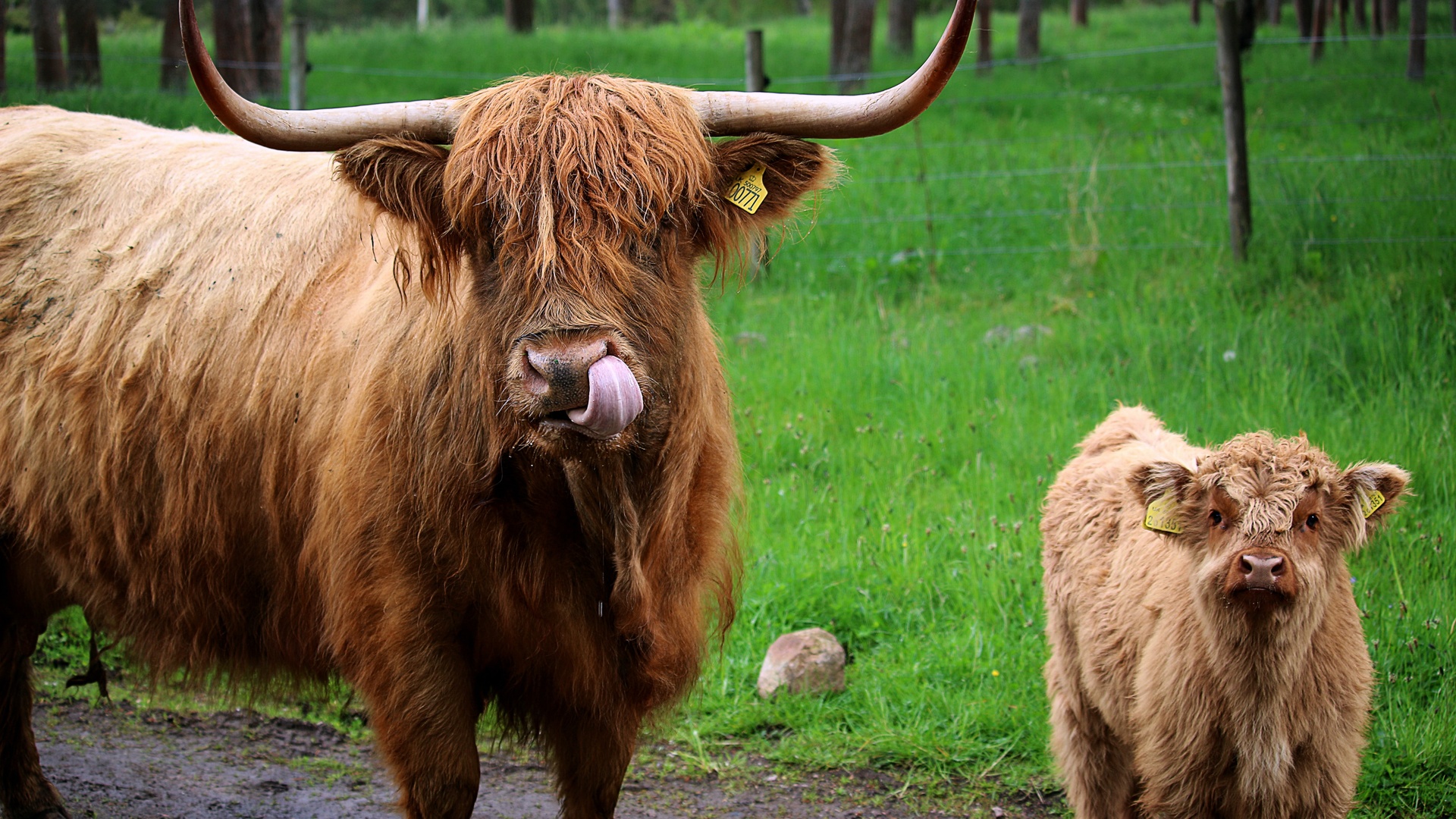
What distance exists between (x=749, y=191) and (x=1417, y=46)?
11.9m

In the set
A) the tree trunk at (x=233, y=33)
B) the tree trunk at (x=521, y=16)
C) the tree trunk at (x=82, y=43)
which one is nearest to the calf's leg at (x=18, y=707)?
the tree trunk at (x=82, y=43)

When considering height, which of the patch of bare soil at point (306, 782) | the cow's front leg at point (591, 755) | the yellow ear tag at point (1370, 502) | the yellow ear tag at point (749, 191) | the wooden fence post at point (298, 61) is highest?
the wooden fence post at point (298, 61)

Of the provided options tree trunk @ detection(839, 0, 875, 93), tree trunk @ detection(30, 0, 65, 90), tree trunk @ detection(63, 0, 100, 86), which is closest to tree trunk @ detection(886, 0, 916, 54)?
tree trunk @ detection(839, 0, 875, 93)

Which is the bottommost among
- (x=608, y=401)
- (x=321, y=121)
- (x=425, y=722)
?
(x=425, y=722)

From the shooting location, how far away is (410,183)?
285cm

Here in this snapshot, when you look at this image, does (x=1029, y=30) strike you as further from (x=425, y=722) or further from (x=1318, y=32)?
(x=425, y=722)

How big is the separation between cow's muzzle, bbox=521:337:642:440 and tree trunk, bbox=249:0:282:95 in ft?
38.8

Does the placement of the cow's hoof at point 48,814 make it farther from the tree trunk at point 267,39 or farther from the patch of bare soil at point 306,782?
the tree trunk at point 267,39

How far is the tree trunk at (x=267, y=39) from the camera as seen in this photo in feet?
42.5

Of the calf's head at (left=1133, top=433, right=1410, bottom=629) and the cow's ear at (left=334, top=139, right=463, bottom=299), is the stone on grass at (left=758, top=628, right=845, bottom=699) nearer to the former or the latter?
the calf's head at (left=1133, top=433, right=1410, bottom=629)

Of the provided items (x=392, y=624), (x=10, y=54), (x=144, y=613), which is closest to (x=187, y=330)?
(x=144, y=613)

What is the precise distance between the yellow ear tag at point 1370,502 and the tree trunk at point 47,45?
9.77 m

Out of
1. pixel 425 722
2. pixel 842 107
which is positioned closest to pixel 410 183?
pixel 842 107

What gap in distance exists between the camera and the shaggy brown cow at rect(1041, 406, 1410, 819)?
321 cm
